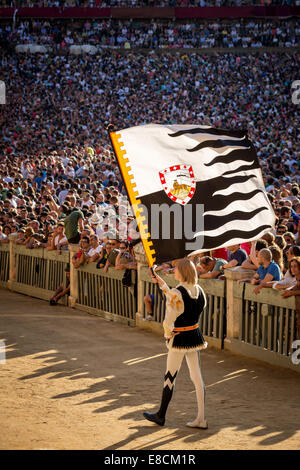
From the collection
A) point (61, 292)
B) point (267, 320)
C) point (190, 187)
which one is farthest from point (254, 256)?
point (61, 292)

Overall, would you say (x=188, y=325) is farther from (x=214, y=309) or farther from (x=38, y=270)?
(x=38, y=270)

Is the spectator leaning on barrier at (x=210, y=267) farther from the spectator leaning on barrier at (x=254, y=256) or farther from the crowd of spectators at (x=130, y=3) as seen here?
the crowd of spectators at (x=130, y=3)

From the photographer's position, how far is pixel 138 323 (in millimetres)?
13492

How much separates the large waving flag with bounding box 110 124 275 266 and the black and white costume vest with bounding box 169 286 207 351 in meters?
0.47

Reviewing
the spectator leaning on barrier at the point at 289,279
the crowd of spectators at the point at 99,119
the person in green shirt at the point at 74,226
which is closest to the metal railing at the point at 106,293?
the crowd of spectators at the point at 99,119

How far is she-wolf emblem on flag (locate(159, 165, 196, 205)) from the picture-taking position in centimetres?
845

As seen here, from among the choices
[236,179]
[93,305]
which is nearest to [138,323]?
[93,305]

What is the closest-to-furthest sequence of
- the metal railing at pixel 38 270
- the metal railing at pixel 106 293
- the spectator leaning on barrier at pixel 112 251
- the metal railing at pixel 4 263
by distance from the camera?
the metal railing at pixel 106 293 < the spectator leaning on barrier at pixel 112 251 < the metal railing at pixel 38 270 < the metal railing at pixel 4 263

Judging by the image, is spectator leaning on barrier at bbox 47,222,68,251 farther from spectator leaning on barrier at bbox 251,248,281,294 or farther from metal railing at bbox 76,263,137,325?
spectator leaning on barrier at bbox 251,248,281,294

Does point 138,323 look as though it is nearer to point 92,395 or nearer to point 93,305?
point 93,305

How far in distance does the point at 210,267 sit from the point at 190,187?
3405 mm

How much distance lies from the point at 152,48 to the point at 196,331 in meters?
47.1

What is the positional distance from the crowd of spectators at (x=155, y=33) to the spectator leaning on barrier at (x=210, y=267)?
140 feet

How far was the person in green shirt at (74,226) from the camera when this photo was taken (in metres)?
15.9
